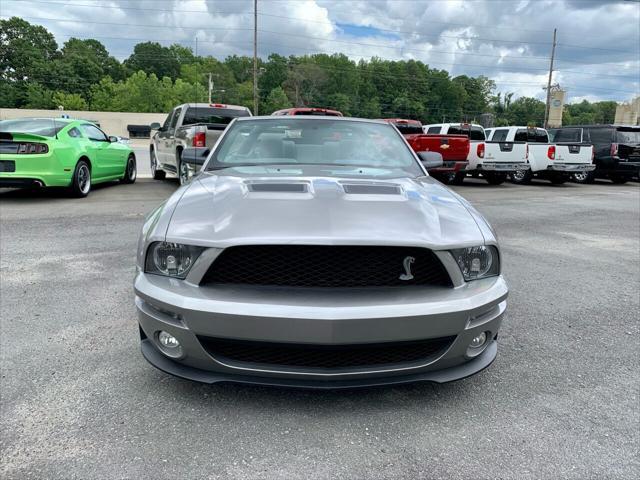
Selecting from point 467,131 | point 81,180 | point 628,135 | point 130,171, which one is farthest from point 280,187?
point 628,135

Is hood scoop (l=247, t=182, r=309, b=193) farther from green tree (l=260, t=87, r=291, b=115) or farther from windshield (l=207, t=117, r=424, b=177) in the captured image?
green tree (l=260, t=87, r=291, b=115)

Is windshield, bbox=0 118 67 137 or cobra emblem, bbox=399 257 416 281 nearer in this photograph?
cobra emblem, bbox=399 257 416 281

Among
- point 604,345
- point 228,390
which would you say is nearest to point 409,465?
point 228,390

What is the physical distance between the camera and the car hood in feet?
7.05

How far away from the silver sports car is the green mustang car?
6.74 m

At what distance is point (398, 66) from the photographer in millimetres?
111125

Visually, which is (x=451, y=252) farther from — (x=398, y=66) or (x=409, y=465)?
(x=398, y=66)

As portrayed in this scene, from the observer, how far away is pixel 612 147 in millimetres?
15328

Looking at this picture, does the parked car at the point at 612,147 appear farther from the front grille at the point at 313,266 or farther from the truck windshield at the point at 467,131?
the front grille at the point at 313,266

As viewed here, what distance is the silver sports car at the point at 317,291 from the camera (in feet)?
6.75

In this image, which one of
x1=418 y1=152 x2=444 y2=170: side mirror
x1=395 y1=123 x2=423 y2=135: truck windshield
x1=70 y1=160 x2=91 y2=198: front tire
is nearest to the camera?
x1=418 y1=152 x2=444 y2=170: side mirror

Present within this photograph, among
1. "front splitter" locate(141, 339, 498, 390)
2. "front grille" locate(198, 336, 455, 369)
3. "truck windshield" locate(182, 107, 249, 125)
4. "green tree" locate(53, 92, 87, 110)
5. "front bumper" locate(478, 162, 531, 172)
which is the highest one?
"green tree" locate(53, 92, 87, 110)

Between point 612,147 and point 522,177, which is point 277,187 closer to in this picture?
point 522,177

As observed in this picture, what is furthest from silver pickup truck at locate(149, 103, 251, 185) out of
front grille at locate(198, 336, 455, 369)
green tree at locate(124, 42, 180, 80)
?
green tree at locate(124, 42, 180, 80)
